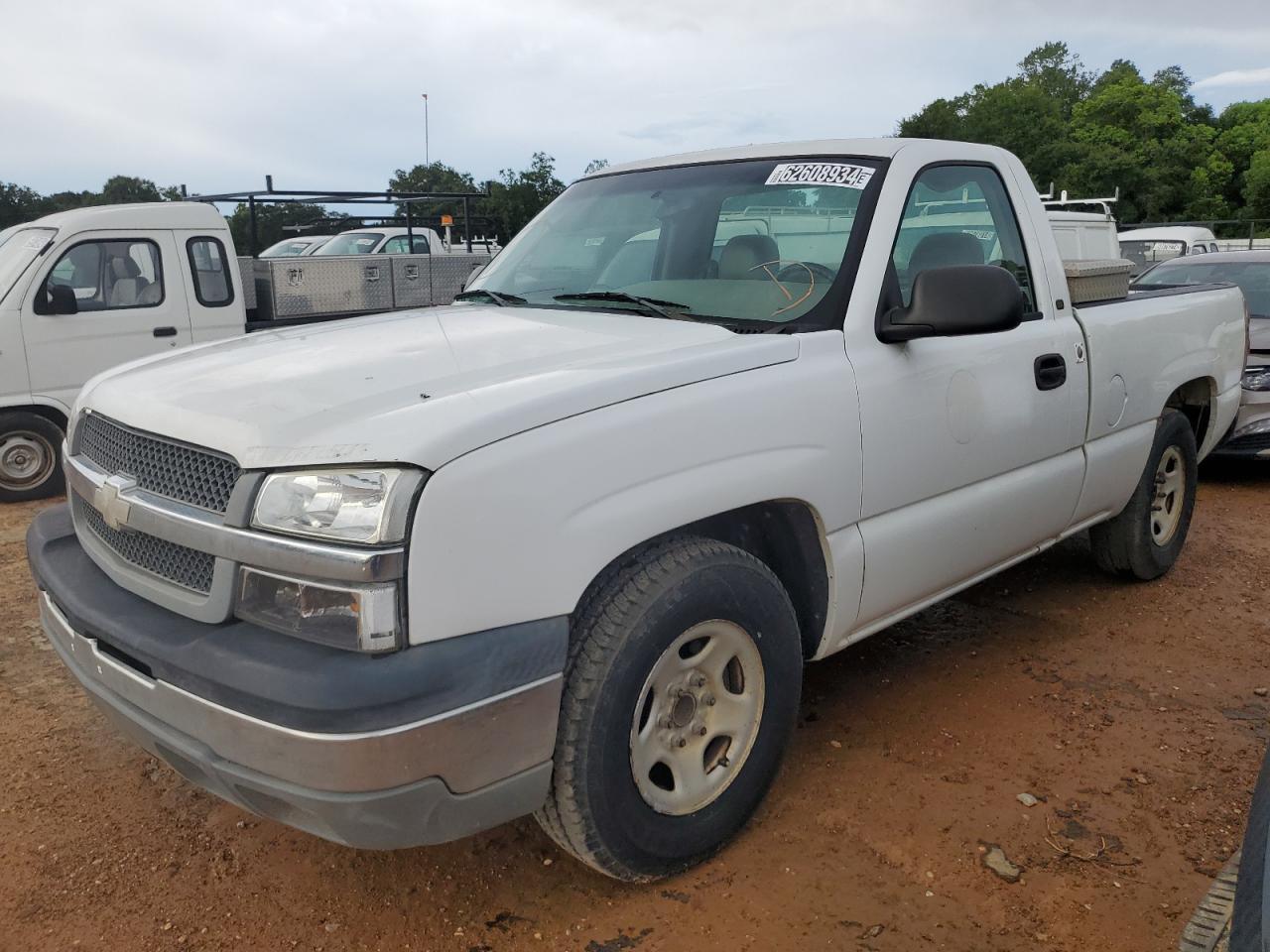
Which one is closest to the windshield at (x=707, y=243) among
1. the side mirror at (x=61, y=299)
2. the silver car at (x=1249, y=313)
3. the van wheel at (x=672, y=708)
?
the van wheel at (x=672, y=708)

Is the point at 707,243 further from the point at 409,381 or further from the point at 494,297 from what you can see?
the point at 409,381

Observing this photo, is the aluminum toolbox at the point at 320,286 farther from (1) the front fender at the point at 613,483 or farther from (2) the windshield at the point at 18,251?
(1) the front fender at the point at 613,483

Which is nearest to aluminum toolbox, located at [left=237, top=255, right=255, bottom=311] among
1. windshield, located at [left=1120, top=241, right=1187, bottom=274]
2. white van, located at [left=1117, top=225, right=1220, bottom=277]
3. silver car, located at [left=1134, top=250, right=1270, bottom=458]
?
silver car, located at [left=1134, top=250, right=1270, bottom=458]

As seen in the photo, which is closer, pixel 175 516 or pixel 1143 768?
pixel 175 516

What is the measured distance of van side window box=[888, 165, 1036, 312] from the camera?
3346 millimetres

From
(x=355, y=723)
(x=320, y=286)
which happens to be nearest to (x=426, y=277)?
(x=320, y=286)

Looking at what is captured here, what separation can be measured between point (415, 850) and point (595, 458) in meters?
1.32

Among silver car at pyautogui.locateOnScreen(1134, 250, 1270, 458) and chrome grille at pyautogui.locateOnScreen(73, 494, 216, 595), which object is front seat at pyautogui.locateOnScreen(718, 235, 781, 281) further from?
silver car at pyautogui.locateOnScreen(1134, 250, 1270, 458)

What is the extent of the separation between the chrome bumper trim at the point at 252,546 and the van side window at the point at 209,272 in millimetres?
6500

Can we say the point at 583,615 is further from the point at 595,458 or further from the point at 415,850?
the point at 415,850

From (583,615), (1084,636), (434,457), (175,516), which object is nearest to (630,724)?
(583,615)

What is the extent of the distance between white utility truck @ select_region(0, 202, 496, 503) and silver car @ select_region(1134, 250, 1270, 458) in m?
7.31

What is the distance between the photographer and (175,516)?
2.30m

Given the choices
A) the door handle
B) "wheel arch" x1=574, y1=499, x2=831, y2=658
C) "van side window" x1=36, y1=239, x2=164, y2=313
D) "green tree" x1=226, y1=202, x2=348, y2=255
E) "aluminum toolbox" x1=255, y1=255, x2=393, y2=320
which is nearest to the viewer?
"wheel arch" x1=574, y1=499, x2=831, y2=658
